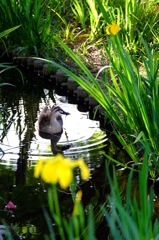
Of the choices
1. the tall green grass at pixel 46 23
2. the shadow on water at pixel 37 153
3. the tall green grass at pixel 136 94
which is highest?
the tall green grass at pixel 46 23

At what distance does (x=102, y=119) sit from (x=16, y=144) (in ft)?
4.85

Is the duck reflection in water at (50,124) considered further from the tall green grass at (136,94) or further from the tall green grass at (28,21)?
the tall green grass at (28,21)

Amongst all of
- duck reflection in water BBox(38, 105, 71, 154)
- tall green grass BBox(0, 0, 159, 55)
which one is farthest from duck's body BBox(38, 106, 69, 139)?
tall green grass BBox(0, 0, 159, 55)

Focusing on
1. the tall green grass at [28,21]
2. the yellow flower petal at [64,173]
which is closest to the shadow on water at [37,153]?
the tall green grass at [28,21]

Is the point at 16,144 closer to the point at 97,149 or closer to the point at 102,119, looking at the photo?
the point at 97,149

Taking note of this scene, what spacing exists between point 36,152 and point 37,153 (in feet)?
0.08

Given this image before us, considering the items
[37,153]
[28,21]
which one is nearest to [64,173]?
[37,153]

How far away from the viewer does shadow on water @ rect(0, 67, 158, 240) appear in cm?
271

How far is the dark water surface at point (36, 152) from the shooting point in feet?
8.93

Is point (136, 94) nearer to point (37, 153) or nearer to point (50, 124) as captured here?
point (37, 153)

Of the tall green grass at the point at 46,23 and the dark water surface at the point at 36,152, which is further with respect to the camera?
the tall green grass at the point at 46,23

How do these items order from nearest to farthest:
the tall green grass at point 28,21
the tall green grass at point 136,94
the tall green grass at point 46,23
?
1. the tall green grass at point 136,94
2. the tall green grass at point 46,23
3. the tall green grass at point 28,21

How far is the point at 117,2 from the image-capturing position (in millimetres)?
7789

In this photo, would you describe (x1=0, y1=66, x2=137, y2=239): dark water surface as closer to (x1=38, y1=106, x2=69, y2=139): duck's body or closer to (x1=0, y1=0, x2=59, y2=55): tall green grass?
(x1=38, y1=106, x2=69, y2=139): duck's body
